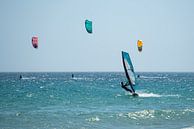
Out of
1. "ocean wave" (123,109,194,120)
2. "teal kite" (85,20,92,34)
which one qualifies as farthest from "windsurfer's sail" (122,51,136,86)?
"ocean wave" (123,109,194,120)

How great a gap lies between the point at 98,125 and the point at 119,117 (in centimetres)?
416

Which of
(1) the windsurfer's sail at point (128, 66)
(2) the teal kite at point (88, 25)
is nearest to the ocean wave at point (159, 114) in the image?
(1) the windsurfer's sail at point (128, 66)

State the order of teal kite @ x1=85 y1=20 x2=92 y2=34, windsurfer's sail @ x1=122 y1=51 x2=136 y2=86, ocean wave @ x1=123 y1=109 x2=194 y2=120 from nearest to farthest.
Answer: ocean wave @ x1=123 y1=109 x2=194 y2=120
teal kite @ x1=85 y1=20 x2=92 y2=34
windsurfer's sail @ x1=122 y1=51 x2=136 y2=86

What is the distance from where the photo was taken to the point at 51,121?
27766 mm

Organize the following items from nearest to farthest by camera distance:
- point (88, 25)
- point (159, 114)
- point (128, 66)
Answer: point (159, 114) < point (88, 25) < point (128, 66)

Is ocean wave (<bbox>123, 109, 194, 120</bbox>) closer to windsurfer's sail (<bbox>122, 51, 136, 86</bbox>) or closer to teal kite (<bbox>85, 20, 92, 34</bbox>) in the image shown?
windsurfer's sail (<bbox>122, 51, 136, 86</bbox>)

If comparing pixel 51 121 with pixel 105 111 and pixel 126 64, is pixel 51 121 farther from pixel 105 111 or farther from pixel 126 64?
pixel 126 64

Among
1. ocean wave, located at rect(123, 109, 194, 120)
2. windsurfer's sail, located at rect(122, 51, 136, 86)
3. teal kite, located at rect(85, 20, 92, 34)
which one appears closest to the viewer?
ocean wave, located at rect(123, 109, 194, 120)

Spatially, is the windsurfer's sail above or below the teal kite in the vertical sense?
below

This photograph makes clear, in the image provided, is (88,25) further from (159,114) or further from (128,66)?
(159,114)

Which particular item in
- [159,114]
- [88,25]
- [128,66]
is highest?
[88,25]

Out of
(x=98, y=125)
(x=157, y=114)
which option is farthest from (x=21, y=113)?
(x=157, y=114)

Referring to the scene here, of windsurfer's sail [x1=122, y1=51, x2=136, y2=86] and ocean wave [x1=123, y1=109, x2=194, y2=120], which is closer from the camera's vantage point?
ocean wave [x1=123, y1=109, x2=194, y2=120]

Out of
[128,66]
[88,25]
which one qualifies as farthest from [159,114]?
[88,25]
